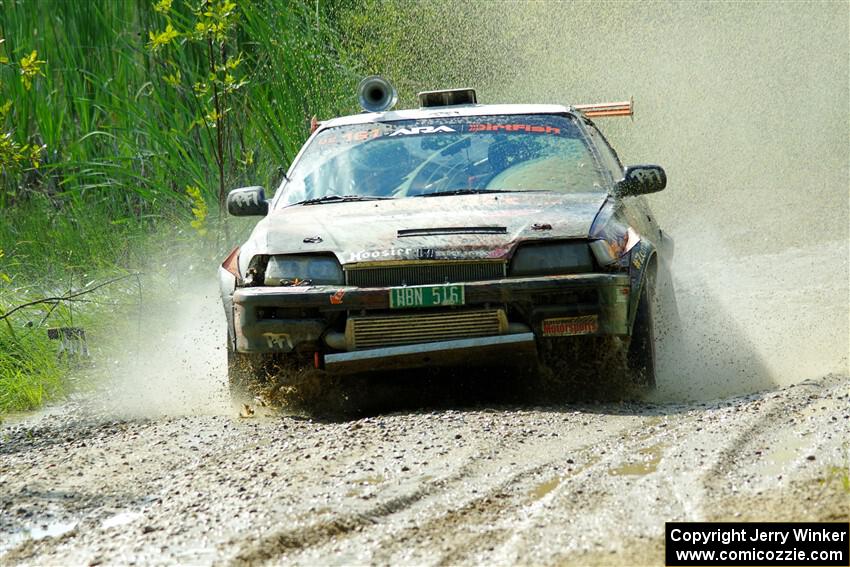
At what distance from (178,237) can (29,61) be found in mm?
4136

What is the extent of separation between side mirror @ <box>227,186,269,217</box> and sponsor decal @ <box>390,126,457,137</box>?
0.81 m

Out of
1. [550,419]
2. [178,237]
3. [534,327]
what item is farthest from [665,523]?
[178,237]

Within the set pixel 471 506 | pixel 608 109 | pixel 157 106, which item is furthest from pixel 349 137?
pixel 157 106

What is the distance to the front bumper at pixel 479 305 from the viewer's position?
20.5ft

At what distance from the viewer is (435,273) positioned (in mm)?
6344

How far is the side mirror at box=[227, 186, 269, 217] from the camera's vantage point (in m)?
7.63

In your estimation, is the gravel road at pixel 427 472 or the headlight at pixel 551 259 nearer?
the gravel road at pixel 427 472

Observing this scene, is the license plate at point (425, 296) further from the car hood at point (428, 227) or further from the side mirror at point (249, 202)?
the side mirror at point (249, 202)

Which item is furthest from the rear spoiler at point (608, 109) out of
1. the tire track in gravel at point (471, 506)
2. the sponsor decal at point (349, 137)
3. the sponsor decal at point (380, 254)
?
the tire track in gravel at point (471, 506)

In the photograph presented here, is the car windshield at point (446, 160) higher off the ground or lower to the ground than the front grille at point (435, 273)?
higher

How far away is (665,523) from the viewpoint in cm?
392

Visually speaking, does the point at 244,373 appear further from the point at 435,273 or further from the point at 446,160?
the point at 446,160

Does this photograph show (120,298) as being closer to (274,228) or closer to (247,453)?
(274,228)

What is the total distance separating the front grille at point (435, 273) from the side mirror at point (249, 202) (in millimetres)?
1461
